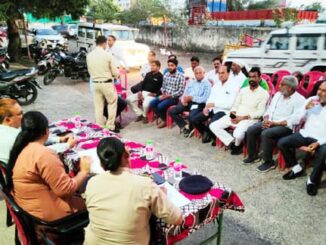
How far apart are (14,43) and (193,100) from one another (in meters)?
10.7

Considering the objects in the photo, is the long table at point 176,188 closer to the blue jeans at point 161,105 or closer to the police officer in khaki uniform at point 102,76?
the police officer in khaki uniform at point 102,76

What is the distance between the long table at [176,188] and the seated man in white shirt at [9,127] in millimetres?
113

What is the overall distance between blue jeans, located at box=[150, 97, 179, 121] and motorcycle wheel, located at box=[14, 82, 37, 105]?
3449mm

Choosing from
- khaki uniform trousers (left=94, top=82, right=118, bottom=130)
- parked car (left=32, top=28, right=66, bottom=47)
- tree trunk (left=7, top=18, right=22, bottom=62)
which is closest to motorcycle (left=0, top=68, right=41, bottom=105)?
khaki uniform trousers (left=94, top=82, right=118, bottom=130)

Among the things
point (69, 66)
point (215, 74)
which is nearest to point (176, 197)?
point (215, 74)

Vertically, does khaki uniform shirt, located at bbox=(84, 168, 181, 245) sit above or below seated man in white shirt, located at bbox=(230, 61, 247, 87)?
below

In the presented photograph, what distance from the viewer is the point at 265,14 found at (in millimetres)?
20312

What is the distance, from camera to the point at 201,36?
65.0ft

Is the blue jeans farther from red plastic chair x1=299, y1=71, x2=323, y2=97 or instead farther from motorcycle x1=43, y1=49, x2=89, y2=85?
motorcycle x1=43, y1=49, x2=89, y2=85

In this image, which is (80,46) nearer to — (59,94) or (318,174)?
(59,94)

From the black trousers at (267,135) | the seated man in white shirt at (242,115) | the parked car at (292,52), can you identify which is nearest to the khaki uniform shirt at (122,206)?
the black trousers at (267,135)

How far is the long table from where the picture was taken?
218cm

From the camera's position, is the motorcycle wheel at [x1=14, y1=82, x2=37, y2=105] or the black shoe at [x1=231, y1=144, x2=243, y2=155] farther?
the motorcycle wheel at [x1=14, y1=82, x2=37, y2=105]

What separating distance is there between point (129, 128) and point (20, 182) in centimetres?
410
